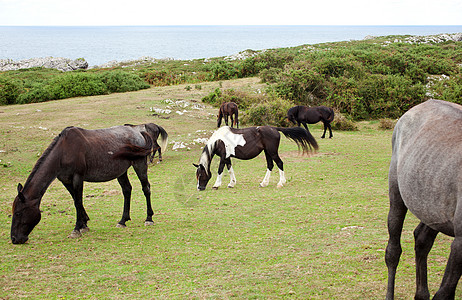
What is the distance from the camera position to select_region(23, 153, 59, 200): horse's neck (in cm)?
737

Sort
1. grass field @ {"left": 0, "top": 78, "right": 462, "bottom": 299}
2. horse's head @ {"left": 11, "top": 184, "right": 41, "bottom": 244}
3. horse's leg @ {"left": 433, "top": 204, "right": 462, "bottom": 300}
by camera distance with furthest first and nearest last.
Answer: horse's head @ {"left": 11, "top": 184, "right": 41, "bottom": 244} < grass field @ {"left": 0, "top": 78, "right": 462, "bottom": 299} < horse's leg @ {"left": 433, "top": 204, "right": 462, "bottom": 300}

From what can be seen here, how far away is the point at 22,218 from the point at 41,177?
780 mm

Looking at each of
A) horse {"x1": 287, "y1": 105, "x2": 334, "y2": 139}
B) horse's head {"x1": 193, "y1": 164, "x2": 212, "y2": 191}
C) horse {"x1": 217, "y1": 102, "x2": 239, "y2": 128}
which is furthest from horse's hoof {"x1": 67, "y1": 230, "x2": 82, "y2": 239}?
horse {"x1": 287, "y1": 105, "x2": 334, "y2": 139}

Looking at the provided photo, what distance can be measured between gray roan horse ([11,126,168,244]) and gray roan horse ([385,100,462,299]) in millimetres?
5594

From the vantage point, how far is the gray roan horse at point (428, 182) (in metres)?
3.50

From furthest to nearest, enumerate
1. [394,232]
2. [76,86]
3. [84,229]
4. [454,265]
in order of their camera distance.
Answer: [76,86] < [84,229] < [394,232] < [454,265]

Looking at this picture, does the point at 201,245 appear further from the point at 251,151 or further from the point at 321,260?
the point at 251,151

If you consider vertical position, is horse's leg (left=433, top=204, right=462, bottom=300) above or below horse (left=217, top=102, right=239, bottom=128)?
above

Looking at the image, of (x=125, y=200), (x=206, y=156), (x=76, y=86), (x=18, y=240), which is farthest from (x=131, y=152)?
(x=76, y=86)

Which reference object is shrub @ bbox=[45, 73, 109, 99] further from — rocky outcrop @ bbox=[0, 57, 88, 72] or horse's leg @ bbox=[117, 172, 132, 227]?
rocky outcrop @ bbox=[0, 57, 88, 72]

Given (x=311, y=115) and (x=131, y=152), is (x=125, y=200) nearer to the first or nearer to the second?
(x=131, y=152)

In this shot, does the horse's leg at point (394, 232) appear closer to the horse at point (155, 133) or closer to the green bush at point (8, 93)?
the horse at point (155, 133)

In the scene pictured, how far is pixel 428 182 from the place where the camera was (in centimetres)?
377

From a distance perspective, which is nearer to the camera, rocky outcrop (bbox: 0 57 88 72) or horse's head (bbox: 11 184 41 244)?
horse's head (bbox: 11 184 41 244)
